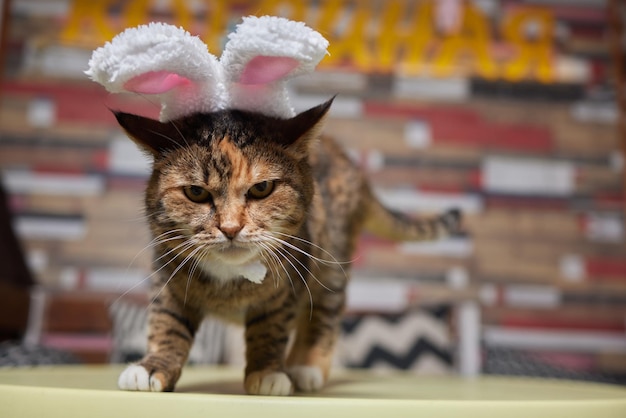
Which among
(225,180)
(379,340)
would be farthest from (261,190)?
(379,340)

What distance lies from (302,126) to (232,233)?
0.51ft

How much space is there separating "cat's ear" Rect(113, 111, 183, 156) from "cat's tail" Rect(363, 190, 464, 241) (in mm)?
546

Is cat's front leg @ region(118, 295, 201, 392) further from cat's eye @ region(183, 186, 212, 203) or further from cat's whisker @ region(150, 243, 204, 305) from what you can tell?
cat's eye @ region(183, 186, 212, 203)

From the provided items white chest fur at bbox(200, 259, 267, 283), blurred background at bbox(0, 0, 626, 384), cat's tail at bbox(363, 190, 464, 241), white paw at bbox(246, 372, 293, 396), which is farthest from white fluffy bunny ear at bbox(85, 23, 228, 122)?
blurred background at bbox(0, 0, 626, 384)

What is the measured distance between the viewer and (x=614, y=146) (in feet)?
7.95

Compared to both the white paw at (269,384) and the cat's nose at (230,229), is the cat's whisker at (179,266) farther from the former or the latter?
the white paw at (269,384)

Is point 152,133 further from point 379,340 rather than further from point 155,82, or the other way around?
point 379,340

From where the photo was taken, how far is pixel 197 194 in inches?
25.9

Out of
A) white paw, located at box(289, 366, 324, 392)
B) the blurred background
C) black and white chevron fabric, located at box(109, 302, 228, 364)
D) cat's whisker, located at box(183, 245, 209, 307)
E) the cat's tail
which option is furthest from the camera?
the blurred background

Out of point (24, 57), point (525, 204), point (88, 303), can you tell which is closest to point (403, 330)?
point (525, 204)

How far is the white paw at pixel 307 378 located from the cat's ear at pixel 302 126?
1.04ft

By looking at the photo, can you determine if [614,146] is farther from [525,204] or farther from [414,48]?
[414,48]

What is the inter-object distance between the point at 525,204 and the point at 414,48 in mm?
804

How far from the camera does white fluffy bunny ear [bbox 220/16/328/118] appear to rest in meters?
0.57
